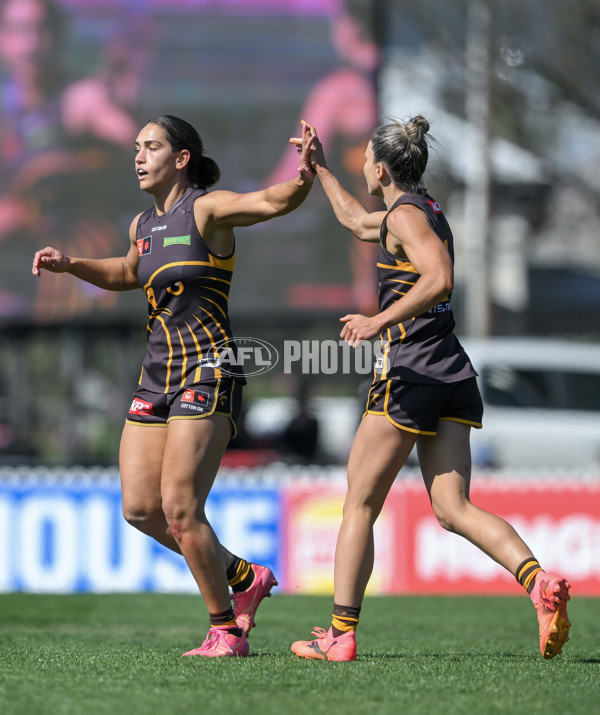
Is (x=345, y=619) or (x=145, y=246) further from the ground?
(x=145, y=246)

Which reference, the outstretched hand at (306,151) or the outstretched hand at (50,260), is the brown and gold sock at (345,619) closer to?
the outstretched hand at (306,151)

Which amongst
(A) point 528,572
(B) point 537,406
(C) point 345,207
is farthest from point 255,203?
(B) point 537,406

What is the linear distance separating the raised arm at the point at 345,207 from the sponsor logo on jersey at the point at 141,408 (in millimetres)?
1068

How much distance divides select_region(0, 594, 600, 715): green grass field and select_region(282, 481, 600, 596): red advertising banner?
231cm

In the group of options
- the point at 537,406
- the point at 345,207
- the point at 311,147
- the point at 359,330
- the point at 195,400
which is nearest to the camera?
the point at 359,330

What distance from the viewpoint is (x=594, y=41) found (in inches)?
614

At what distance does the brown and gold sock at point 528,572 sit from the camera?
4.14m

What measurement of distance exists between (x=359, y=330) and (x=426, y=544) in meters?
5.37

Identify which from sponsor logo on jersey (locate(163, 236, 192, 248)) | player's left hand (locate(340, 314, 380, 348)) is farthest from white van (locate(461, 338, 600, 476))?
player's left hand (locate(340, 314, 380, 348))

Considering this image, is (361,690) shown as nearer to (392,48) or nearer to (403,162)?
(403,162)

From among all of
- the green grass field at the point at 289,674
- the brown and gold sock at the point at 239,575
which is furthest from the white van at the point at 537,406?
the brown and gold sock at the point at 239,575

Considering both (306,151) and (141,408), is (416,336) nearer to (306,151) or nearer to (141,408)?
(306,151)

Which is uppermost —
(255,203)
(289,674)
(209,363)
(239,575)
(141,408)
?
(255,203)

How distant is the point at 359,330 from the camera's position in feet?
12.6
